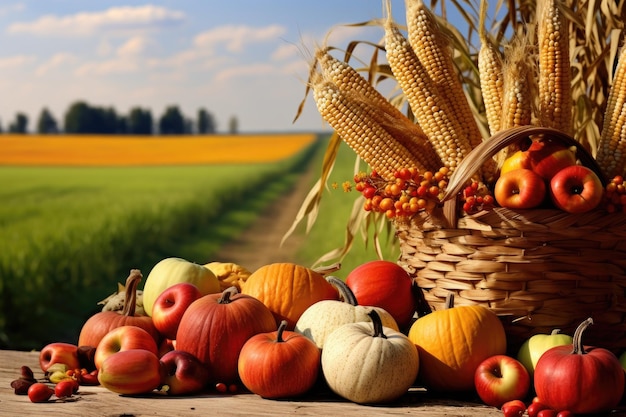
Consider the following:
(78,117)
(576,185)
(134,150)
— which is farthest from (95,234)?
(78,117)

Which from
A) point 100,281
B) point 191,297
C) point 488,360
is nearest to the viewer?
point 488,360

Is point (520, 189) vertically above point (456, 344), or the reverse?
point (520, 189)

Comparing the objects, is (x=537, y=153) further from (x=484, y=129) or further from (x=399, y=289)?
(x=484, y=129)

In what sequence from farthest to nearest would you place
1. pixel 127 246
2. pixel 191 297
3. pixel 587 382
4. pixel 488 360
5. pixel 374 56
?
pixel 127 246, pixel 374 56, pixel 191 297, pixel 488 360, pixel 587 382

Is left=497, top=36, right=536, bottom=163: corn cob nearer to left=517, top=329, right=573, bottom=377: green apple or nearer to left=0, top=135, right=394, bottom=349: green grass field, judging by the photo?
left=517, top=329, right=573, bottom=377: green apple

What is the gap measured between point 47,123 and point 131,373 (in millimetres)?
61379

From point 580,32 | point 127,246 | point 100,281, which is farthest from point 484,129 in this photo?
point 127,246

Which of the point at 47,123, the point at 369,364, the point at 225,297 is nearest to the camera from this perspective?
the point at 369,364

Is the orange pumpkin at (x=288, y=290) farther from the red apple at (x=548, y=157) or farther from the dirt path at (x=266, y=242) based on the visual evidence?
the dirt path at (x=266, y=242)

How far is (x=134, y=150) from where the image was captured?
37.8m

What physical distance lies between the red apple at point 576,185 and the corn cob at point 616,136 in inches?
10.2

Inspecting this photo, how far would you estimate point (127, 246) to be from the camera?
11203 mm

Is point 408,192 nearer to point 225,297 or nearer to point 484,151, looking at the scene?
point 484,151

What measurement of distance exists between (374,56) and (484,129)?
23.3 inches
